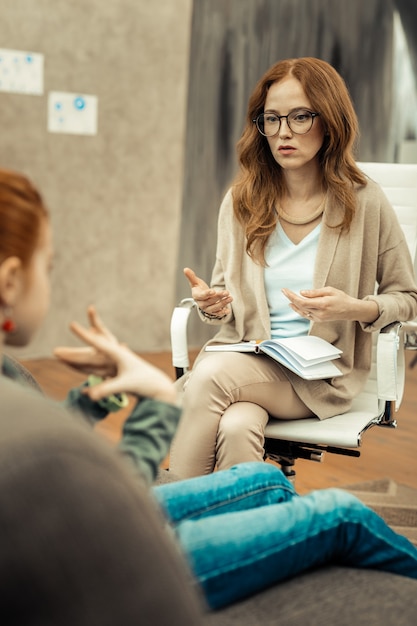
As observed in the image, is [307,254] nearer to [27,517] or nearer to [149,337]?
[27,517]

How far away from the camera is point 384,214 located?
2.38 metres

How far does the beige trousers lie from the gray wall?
2.85 meters

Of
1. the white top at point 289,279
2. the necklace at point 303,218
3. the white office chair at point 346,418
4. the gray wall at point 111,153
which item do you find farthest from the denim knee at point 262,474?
the gray wall at point 111,153

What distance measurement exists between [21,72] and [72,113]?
1.18ft

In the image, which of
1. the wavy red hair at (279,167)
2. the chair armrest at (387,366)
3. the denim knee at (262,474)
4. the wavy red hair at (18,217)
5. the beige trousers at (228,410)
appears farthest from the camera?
the wavy red hair at (279,167)

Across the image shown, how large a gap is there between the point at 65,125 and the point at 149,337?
1380mm

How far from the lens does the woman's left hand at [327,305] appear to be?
7.06 feet

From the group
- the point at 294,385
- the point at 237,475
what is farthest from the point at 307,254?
the point at 237,475

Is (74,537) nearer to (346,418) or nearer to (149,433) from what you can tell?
(149,433)

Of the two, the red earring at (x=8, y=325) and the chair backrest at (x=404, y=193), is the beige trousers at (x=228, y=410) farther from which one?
the red earring at (x=8, y=325)

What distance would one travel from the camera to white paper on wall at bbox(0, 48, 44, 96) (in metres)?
4.62

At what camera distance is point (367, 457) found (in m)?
3.51

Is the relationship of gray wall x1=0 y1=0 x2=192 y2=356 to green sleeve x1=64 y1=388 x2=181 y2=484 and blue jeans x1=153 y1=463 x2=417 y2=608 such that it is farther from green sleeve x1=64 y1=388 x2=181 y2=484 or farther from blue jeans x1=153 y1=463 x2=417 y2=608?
green sleeve x1=64 y1=388 x2=181 y2=484

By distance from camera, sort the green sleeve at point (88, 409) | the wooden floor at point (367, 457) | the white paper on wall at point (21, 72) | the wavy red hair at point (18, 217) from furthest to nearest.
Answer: the white paper on wall at point (21, 72), the wooden floor at point (367, 457), the green sleeve at point (88, 409), the wavy red hair at point (18, 217)
